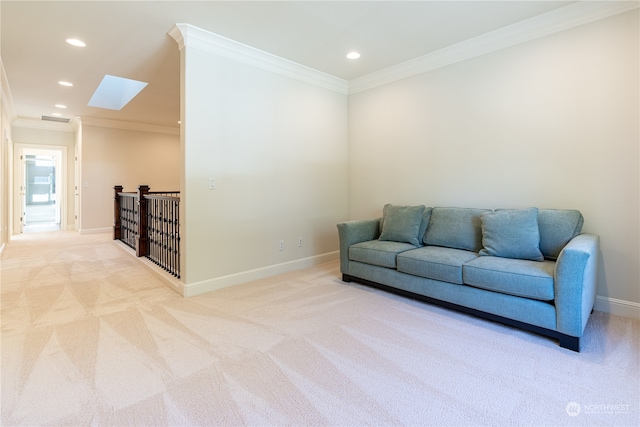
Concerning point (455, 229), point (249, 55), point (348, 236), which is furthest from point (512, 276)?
point (249, 55)

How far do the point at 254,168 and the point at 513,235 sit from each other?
2641 mm

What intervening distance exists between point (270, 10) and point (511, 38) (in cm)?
228

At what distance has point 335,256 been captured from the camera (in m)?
4.61

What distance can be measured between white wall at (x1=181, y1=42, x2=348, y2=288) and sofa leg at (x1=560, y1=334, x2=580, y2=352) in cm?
278

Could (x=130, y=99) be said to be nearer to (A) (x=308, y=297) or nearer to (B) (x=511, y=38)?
(A) (x=308, y=297)

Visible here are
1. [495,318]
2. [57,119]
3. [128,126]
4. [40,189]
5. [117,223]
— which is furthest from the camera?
[40,189]

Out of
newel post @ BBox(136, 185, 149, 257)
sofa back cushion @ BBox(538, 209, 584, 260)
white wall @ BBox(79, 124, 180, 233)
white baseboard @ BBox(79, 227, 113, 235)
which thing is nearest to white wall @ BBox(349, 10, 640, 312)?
sofa back cushion @ BBox(538, 209, 584, 260)

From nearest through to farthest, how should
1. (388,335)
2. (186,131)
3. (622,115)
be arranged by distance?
(388,335)
(622,115)
(186,131)

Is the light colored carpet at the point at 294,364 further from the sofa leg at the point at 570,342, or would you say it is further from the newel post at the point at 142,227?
the newel post at the point at 142,227

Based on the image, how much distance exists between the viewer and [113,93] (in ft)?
18.7

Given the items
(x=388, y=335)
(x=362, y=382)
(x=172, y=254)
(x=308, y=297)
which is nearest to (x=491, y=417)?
(x=362, y=382)

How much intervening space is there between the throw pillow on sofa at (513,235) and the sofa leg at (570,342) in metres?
0.68

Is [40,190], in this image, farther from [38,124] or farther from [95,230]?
[95,230]

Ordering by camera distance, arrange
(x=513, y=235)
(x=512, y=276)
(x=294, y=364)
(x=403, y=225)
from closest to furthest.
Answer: (x=294, y=364), (x=512, y=276), (x=513, y=235), (x=403, y=225)
